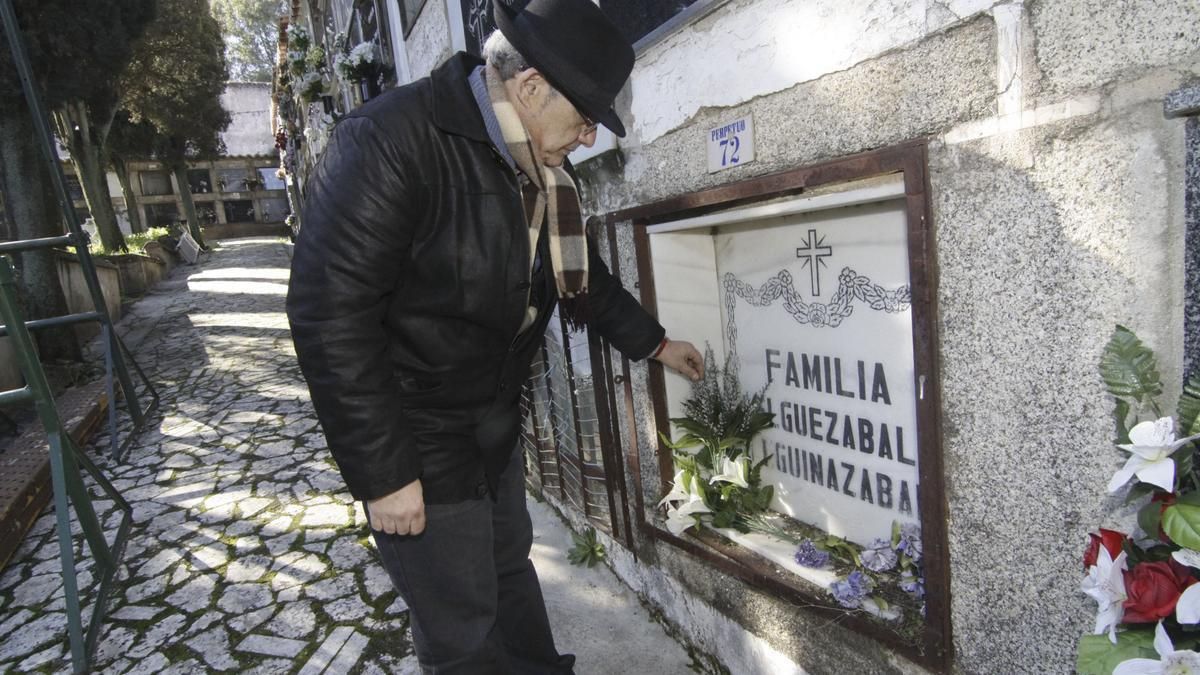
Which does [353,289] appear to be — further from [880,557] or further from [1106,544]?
[880,557]

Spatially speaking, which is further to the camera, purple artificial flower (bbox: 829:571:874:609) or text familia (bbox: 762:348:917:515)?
text familia (bbox: 762:348:917:515)

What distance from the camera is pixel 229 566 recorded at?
3549 millimetres

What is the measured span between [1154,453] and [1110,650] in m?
0.34

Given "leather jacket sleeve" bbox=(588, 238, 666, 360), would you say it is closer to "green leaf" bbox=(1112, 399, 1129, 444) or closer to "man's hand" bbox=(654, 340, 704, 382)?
"man's hand" bbox=(654, 340, 704, 382)

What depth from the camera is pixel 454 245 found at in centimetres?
148

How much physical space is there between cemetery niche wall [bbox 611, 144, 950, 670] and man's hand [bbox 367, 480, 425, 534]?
117 centimetres

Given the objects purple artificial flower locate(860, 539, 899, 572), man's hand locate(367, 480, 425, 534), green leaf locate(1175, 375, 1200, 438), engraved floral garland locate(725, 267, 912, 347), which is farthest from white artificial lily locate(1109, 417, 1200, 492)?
man's hand locate(367, 480, 425, 534)

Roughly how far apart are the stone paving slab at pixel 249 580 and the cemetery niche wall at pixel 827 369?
0.67 m

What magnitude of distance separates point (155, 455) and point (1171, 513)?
6.23m

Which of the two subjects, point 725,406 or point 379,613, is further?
point 379,613

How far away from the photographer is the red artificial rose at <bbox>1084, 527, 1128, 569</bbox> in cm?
110

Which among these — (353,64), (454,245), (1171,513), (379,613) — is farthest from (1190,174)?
(353,64)

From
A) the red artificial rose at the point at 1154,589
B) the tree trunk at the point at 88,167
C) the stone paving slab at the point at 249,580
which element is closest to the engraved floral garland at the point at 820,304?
the red artificial rose at the point at 1154,589

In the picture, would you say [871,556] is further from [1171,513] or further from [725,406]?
[1171,513]
